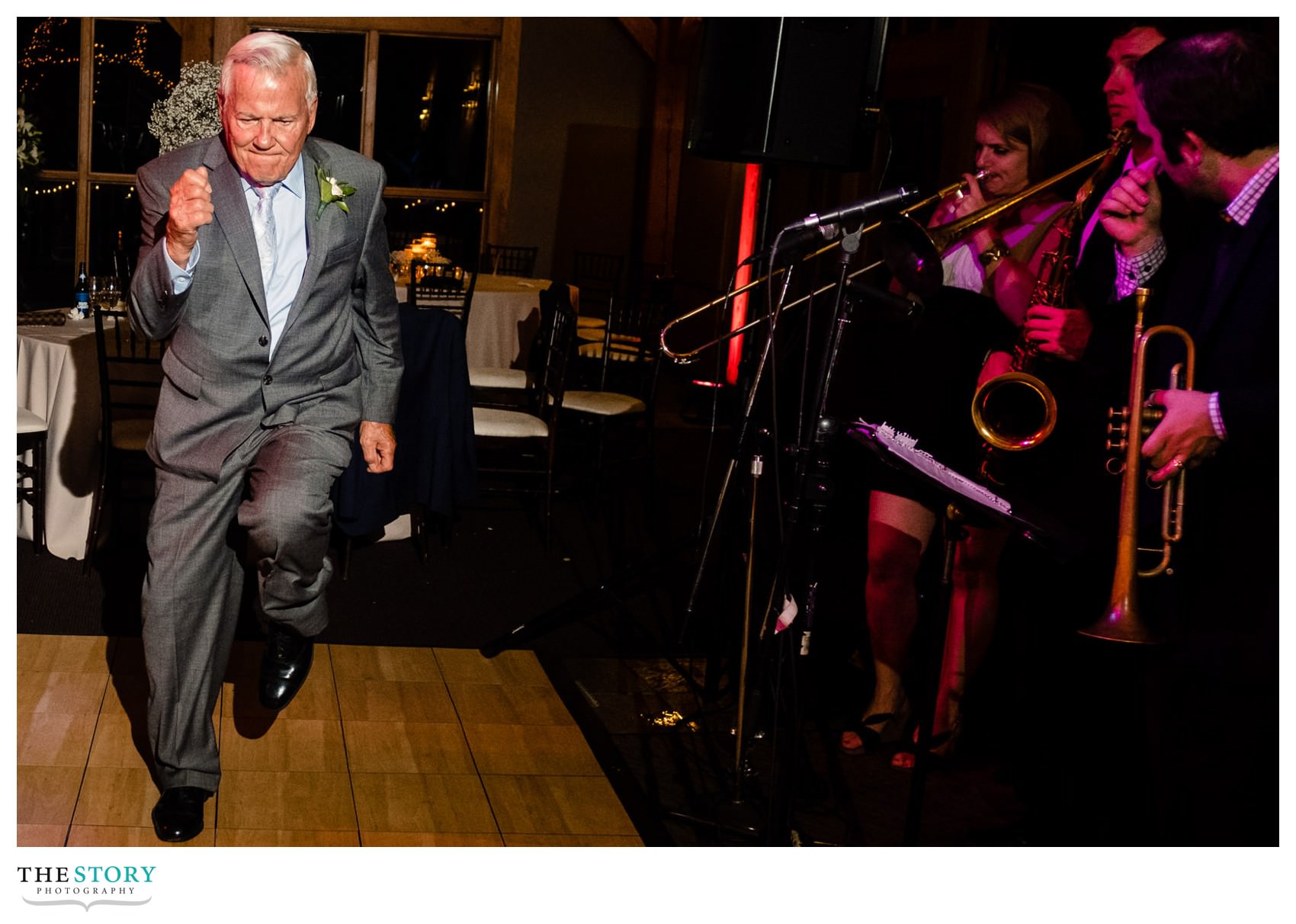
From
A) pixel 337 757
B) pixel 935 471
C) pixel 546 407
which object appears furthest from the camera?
pixel 546 407

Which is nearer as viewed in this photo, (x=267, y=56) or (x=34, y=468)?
(x=267, y=56)

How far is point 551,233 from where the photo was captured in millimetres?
11969

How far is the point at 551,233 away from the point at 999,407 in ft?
30.3

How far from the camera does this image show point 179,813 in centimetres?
260

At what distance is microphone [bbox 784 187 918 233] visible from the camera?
2.34 meters

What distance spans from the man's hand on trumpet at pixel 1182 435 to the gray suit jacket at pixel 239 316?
1.64 m

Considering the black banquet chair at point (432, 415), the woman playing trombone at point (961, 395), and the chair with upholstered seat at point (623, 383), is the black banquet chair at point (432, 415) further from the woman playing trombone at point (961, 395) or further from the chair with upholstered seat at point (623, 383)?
the woman playing trombone at point (961, 395)

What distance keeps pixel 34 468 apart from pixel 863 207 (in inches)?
139

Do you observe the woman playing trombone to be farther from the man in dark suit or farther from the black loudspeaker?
the man in dark suit

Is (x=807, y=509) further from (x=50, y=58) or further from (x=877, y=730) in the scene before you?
(x=50, y=58)

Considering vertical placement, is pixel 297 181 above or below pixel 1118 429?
above

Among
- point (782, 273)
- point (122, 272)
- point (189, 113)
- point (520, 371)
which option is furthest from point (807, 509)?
point (122, 272)

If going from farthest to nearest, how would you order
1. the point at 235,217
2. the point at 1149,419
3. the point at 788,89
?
the point at 788,89
the point at 235,217
the point at 1149,419

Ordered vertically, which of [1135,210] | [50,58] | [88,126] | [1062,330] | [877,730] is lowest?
[877,730]
